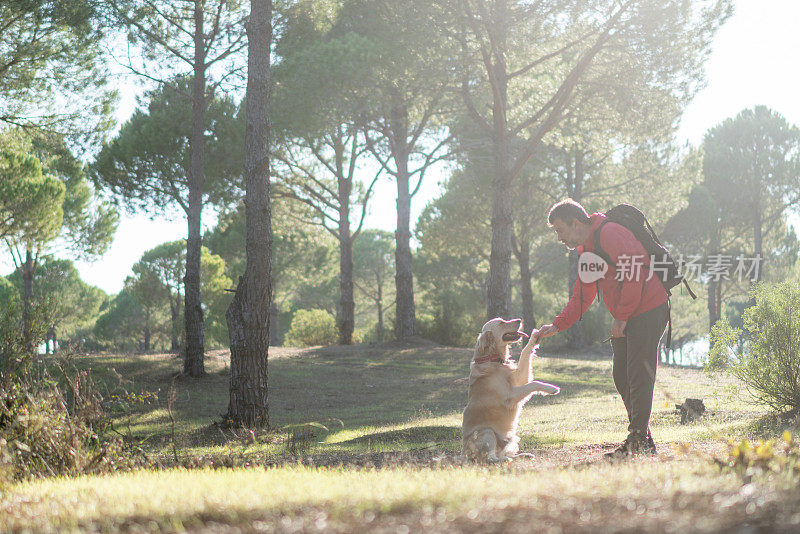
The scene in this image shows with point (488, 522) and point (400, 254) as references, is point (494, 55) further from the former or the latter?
point (488, 522)

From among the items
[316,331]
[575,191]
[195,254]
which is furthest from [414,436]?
[575,191]

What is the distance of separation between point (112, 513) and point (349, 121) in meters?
19.0

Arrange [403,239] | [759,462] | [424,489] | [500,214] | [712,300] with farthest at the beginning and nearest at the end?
[712,300]
[403,239]
[500,214]
[759,462]
[424,489]

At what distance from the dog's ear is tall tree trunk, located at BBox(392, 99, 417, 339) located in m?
15.9

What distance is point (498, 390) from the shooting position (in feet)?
17.5

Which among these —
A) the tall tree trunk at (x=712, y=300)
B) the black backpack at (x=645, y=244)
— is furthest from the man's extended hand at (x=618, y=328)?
the tall tree trunk at (x=712, y=300)

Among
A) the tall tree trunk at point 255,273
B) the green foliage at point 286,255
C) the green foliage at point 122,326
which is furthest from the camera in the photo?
the green foliage at point 122,326

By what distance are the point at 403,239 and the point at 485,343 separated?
16.5 m

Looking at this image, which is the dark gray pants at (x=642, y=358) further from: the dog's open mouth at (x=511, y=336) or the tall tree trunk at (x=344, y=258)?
the tall tree trunk at (x=344, y=258)

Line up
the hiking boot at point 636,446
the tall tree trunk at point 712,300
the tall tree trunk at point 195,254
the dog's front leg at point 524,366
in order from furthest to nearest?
the tall tree trunk at point 712,300, the tall tree trunk at point 195,254, the dog's front leg at point 524,366, the hiking boot at point 636,446

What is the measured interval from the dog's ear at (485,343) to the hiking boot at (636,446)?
1.20m

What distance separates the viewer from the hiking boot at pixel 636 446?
16.5 feet

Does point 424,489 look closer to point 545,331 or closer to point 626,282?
point 545,331

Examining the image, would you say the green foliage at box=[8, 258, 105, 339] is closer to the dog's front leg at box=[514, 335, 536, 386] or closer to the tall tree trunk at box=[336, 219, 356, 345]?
Answer: the tall tree trunk at box=[336, 219, 356, 345]
